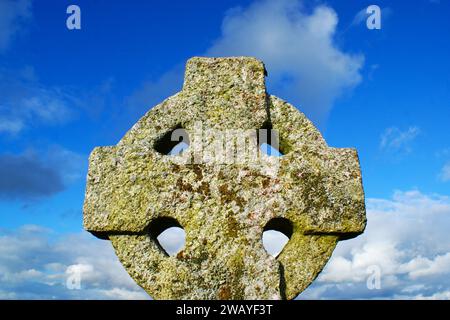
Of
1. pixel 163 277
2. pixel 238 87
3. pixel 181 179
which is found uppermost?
pixel 238 87

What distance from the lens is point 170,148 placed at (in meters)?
5.66

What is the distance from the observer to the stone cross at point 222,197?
4938 millimetres

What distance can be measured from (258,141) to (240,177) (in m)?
0.55

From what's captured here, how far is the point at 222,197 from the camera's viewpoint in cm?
515

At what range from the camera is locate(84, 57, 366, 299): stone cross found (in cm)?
494

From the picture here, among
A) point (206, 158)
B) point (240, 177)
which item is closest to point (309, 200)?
point (240, 177)

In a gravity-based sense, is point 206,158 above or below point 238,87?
below

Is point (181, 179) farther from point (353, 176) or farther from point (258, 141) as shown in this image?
point (353, 176)

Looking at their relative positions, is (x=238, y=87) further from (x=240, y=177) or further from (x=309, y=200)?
(x=309, y=200)
